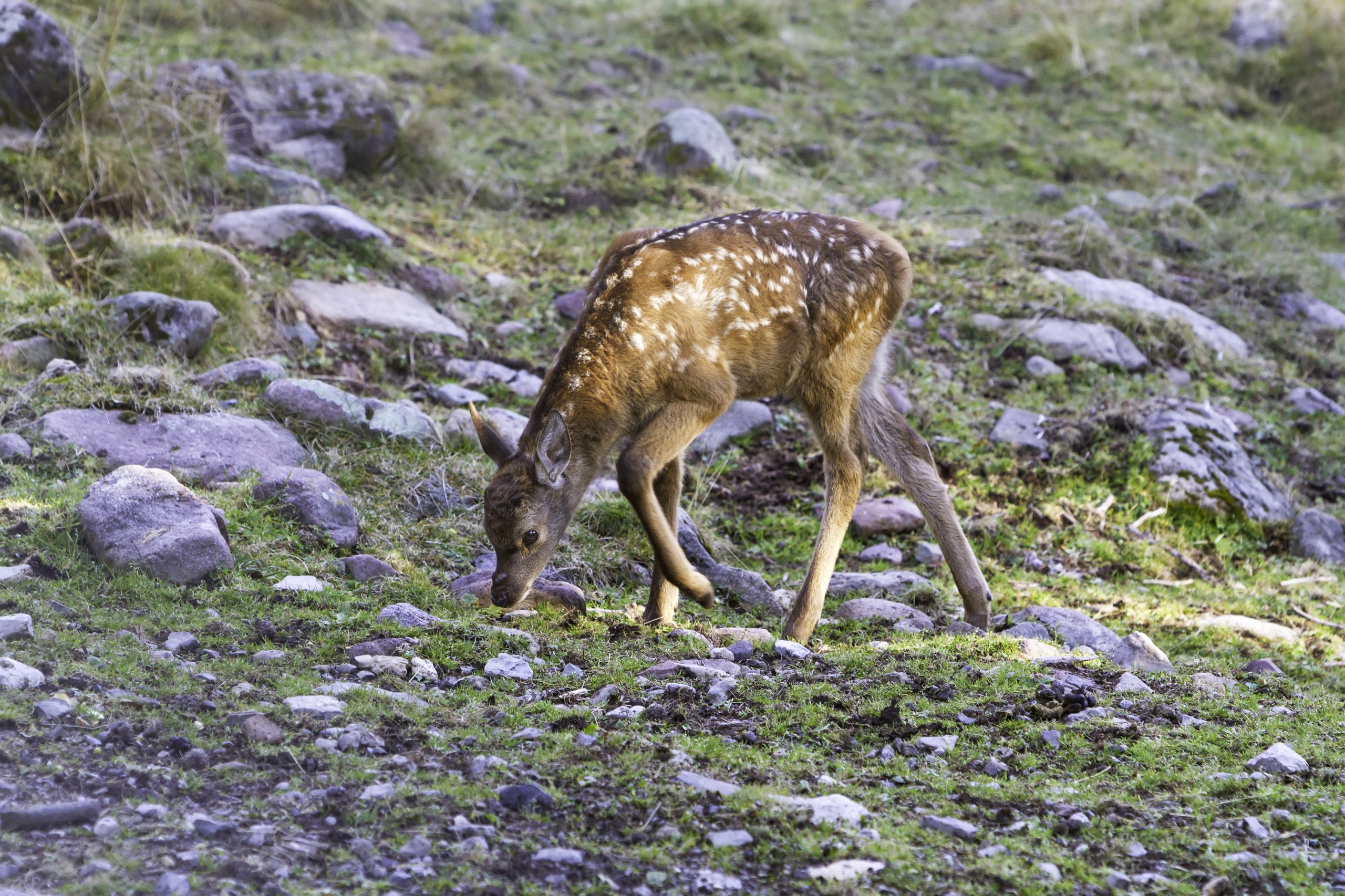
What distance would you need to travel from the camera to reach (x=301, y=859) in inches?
132

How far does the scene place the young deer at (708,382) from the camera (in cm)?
591

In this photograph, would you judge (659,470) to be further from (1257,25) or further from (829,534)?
(1257,25)

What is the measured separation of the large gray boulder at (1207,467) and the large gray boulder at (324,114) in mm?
7286

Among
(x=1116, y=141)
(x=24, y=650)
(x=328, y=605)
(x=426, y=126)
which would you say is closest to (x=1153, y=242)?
(x=1116, y=141)

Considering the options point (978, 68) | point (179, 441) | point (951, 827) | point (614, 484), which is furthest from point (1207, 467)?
point (978, 68)

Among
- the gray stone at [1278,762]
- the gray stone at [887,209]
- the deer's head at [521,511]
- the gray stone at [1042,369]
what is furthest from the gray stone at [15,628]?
the gray stone at [887,209]

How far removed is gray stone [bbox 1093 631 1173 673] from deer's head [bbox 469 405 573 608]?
2.88m

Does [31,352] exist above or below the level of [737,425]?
above

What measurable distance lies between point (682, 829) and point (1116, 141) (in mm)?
13260

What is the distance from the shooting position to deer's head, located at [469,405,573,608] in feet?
19.3

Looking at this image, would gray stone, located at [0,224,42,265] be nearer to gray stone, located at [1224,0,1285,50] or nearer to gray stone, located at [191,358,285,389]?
gray stone, located at [191,358,285,389]

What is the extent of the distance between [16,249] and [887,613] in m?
6.06

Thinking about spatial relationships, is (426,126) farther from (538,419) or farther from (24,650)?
(24,650)

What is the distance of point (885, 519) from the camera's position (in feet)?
26.2
